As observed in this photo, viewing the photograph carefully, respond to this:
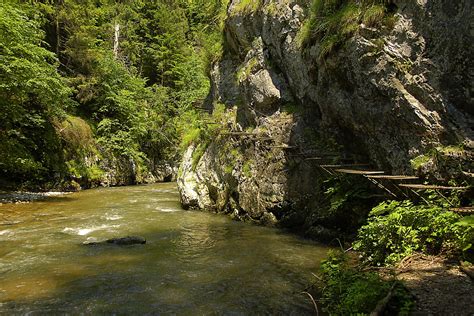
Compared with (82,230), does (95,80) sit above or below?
above

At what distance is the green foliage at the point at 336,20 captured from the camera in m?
8.31

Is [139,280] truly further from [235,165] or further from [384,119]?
[235,165]

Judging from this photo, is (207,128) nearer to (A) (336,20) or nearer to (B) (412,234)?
(A) (336,20)

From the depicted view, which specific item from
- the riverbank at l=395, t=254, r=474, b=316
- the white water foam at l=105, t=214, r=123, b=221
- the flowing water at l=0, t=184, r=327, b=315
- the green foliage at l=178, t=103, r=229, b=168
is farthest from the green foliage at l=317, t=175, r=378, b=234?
the white water foam at l=105, t=214, r=123, b=221

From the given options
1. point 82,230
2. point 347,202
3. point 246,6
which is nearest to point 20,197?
point 82,230

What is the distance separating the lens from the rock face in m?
7.07

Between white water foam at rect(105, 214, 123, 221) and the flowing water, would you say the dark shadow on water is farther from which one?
white water foam at rect(105, 214, 123, 221)

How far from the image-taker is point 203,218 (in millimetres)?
13641

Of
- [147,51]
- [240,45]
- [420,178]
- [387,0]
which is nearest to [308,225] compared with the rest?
[420,178]

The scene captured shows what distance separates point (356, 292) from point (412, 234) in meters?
2.22

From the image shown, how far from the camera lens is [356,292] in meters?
5.24

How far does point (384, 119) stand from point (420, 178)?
61.0 inches

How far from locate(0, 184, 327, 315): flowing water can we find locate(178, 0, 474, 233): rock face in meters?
2.11

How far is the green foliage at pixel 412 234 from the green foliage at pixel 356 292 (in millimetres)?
1078
